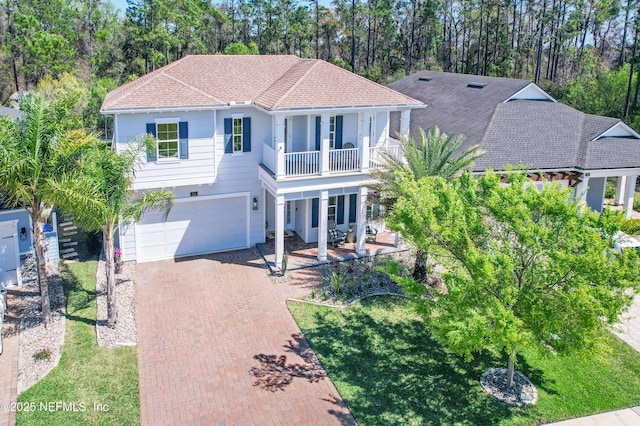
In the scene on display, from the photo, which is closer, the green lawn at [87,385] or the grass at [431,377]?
the green lawn at [87,385]

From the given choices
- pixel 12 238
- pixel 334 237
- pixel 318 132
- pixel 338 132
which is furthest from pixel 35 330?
pixel 338 132

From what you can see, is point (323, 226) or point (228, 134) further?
point (323, 226)

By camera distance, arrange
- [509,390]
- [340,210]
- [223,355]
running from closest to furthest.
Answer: [509,390]
[223,355]
[340,210]

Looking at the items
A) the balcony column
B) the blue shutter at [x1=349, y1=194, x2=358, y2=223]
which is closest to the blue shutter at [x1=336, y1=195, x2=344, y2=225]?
the blue shutter at [x1=349, y1=194, x2=358, y2=223]

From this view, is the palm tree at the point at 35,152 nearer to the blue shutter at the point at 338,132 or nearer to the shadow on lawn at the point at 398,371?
the shadow on lawn at the point at 398,371

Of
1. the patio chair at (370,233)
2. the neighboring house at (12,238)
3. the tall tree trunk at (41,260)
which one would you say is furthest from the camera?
the patio chair at (370,233)

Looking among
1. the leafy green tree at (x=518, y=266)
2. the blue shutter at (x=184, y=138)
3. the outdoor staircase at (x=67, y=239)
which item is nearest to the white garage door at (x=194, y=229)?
the blue shutter at (x=184, y=138)

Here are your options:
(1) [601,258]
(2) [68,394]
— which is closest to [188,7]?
(2) [68,394]

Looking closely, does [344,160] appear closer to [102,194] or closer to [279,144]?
[279,144]
